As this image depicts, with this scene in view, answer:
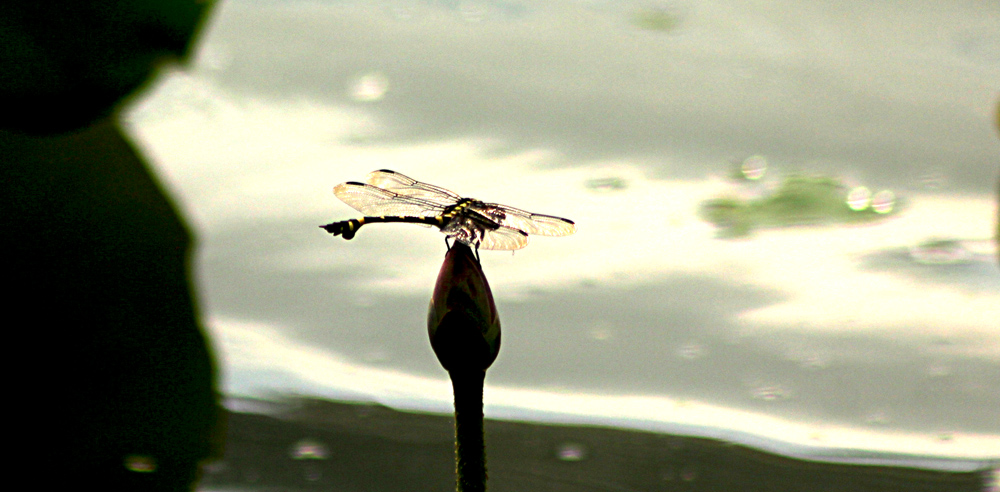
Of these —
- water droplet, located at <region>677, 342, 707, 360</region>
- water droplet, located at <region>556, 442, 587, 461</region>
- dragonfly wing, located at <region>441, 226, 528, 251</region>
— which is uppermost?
water droplet, located at <region>677, 342, 707, 360</region>

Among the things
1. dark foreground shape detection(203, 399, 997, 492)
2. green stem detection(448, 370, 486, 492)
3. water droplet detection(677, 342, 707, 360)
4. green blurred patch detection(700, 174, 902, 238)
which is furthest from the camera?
green blurred patch detection(700, 174, 902, 238)

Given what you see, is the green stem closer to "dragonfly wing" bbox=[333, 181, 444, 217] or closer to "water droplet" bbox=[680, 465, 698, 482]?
"dragonfly wing" bbox=[333, 181, 444, 217]

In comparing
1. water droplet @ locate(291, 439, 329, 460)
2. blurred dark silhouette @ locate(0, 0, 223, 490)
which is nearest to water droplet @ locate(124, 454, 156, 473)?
blurred dark silhouette @ locate(0, 0, 223, 490)

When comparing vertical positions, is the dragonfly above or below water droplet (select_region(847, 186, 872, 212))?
below

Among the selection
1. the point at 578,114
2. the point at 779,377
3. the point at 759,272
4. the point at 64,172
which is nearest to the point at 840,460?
the point at 779,377

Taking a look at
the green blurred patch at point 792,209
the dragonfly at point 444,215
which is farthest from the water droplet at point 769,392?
the dragonfly at point 444,215

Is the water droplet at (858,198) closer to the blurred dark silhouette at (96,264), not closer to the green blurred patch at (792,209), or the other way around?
the green blurred patch at (792,209)
